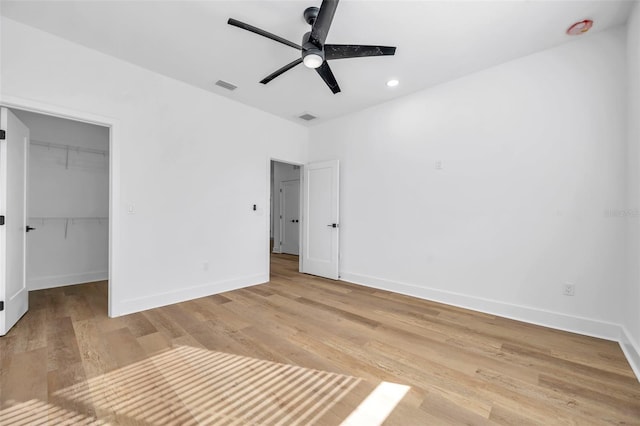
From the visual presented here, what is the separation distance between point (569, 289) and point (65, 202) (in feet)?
23.1

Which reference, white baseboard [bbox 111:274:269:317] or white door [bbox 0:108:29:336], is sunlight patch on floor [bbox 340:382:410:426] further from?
white door [bbox 0:108:29:336]

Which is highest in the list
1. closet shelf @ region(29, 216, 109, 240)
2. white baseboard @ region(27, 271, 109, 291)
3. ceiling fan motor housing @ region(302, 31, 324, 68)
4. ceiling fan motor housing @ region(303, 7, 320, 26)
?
ceiling fan motor housing @ region(303, 7, 320, 26)

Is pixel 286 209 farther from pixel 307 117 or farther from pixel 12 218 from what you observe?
pixel 12 218

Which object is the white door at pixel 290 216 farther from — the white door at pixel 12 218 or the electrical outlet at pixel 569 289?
the electrical outlet at pixel 569 289

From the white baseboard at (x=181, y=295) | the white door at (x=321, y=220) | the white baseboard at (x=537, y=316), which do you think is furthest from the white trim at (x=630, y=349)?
the white baseboard at (x=181, y=295)

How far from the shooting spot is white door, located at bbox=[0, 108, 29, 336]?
250 cm

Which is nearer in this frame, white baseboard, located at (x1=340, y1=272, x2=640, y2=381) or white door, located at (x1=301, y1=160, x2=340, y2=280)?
white baseboard, located at (x1=340, y1=272, x2=640, y2=381)

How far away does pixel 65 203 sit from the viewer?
14.3 feet

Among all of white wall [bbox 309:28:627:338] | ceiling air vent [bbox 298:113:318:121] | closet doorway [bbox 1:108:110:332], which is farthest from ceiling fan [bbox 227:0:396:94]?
closet doorway [bbox 1:108:110:332]

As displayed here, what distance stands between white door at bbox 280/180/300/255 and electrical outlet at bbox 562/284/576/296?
227 inches

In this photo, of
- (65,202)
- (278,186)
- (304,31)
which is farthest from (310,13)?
(278,186)

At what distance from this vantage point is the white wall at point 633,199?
213 cm

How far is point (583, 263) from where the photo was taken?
8.82 feet

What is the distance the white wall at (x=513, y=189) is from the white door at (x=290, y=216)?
11.6 ft
